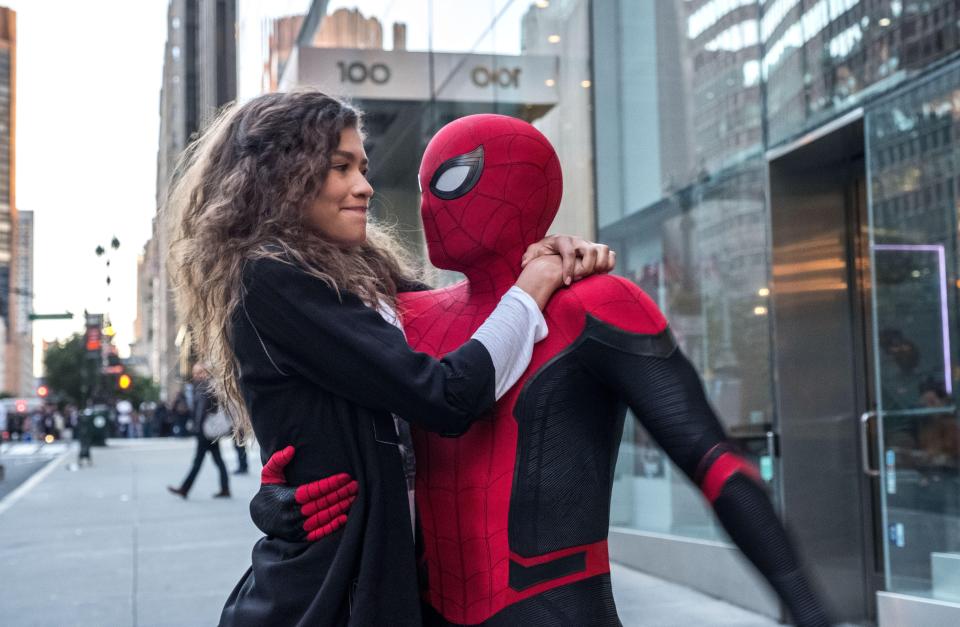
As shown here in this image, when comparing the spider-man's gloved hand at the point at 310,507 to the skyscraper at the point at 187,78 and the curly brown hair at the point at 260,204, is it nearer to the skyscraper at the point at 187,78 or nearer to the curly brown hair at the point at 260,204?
the curly brown hair at the point at 260,204

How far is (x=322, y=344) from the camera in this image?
1.81m

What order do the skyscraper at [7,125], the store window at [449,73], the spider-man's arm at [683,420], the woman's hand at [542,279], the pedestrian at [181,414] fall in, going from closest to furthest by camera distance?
the spider-man's arm at [683,420]
the woman's hand at [542,279]
the store window at [449,73]
the pedestrian at [181,414]
the skyscraper at [7,125]

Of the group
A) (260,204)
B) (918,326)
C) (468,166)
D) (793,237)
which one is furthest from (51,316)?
(468,166)

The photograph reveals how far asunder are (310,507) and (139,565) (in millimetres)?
6574

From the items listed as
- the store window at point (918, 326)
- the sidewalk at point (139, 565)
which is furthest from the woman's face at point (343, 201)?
the sidewalk at point (139, 565)

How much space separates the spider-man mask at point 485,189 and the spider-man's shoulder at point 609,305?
18 cm

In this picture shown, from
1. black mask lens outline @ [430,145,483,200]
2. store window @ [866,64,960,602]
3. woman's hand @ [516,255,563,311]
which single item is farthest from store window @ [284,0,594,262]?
woman's hand @ [516,255,563,311]

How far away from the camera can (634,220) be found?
710cm

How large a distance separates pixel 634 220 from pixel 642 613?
264 centimetres

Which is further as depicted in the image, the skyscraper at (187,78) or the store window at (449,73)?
the skyscraper at (187,78)

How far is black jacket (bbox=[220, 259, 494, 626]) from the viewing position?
5.77 feet

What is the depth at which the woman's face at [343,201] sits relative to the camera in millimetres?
1992

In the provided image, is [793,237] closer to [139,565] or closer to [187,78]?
[139,565]

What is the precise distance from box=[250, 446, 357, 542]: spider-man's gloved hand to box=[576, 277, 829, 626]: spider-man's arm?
1.54 feet
